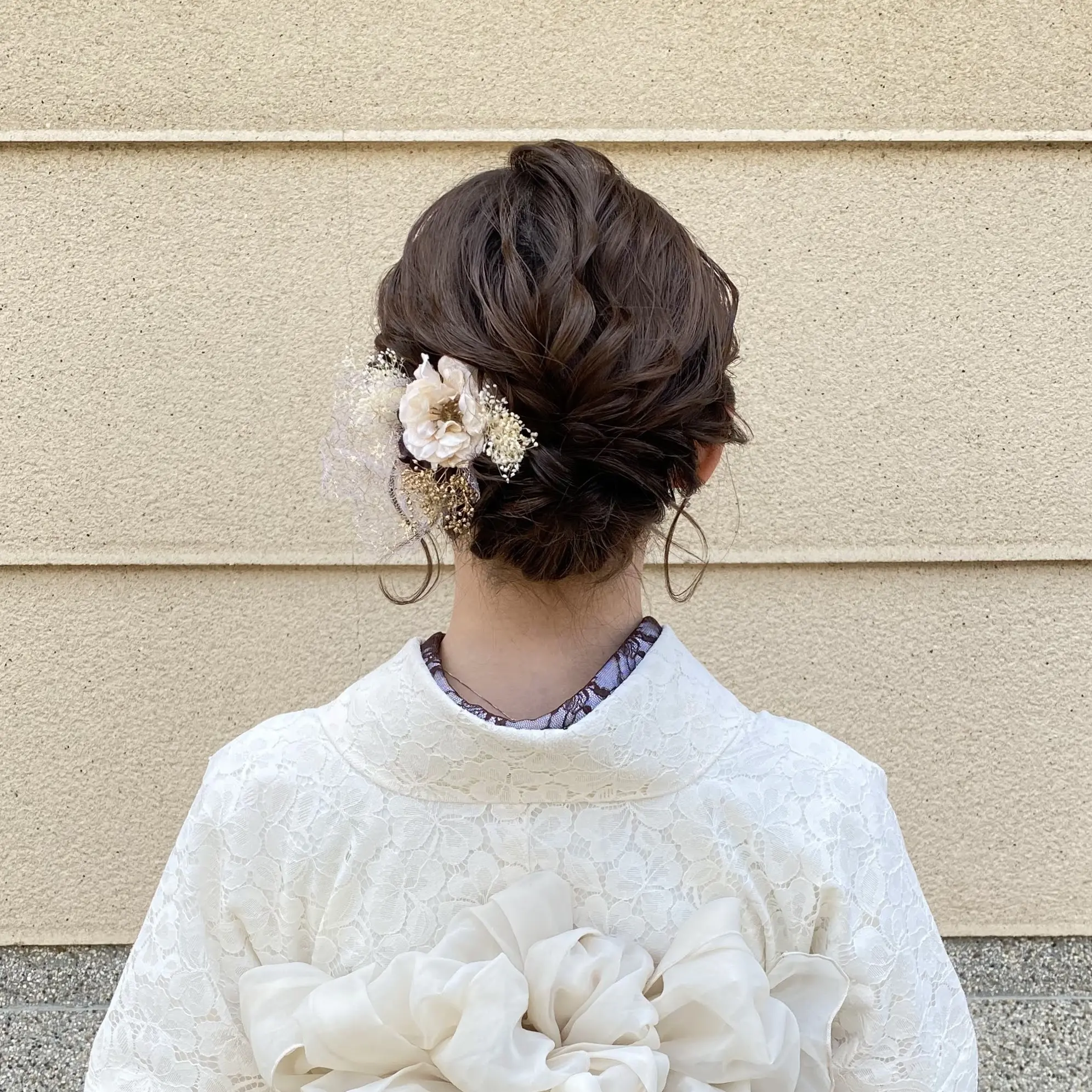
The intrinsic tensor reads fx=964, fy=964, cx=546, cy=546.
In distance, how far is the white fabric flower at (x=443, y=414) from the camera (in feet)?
2.43

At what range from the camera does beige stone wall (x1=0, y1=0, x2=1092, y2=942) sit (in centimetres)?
159

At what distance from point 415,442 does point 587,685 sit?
0.27m

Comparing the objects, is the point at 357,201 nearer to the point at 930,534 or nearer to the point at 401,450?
the point at 401,450

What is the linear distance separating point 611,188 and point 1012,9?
1232 mm

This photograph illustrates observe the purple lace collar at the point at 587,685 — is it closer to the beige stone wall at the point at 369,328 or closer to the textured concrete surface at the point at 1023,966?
the beige stone wall at the point at 369,328

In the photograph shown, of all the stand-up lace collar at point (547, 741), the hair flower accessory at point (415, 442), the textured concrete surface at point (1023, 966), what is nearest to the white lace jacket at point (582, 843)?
the stand-up lace collar at point (547, 741)

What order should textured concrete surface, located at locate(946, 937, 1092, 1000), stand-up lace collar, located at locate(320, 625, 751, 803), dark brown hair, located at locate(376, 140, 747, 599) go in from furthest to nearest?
textured concrete surface, located at locate(946, 937, 1092, 1000), stand-up lace collar, located at locate(320, 625, 751, 803), dark brown hair, located at locate(376, 140, 747, 599)

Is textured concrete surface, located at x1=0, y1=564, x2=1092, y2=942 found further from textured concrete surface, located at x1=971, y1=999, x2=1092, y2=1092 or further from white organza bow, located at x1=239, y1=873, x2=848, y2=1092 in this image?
white organza bow, located at x1=239, y1=873, x2=848, y2=1092

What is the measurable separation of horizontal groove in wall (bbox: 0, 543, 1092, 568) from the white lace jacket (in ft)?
2.46

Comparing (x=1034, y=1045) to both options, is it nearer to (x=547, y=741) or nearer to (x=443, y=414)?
(x=547, y=741)

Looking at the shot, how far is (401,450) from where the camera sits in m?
0.85

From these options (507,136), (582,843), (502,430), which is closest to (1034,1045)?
(582,843)

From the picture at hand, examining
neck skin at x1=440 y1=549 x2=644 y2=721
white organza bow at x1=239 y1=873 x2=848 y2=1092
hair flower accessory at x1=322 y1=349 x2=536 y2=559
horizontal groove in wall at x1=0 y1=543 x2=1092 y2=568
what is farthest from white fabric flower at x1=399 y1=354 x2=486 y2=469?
horizontal groove in wall at x1=0 y1=543 x2=1092 y2=568

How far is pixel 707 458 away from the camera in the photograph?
0.87 m
